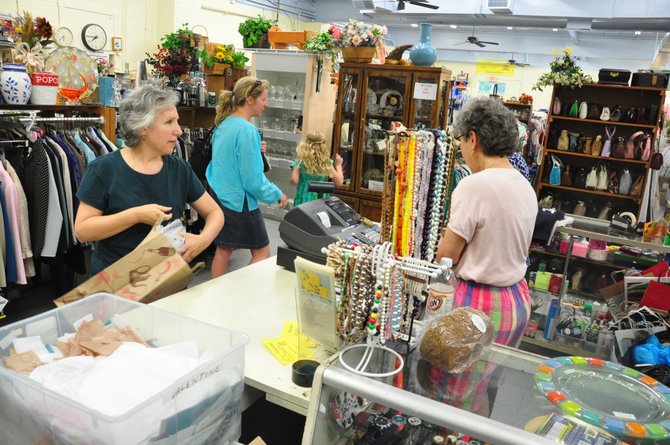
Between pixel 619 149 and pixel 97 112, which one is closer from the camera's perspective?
pixel 97 112

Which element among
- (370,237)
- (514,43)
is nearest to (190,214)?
(370,237)

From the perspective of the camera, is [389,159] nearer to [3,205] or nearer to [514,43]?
[3,205]

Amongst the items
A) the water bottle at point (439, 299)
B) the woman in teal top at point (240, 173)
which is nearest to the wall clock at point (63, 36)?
the woman in teal top at point (240, 173)

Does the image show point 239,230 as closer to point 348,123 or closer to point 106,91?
point 106,91

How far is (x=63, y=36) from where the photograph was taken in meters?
8.91

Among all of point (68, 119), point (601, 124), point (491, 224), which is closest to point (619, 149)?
point (601, 124)

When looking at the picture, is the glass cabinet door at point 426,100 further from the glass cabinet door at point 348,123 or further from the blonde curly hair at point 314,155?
the blonde curly hair at point 314,155

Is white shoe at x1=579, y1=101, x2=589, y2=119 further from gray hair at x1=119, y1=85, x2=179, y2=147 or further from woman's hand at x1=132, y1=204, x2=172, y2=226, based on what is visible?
woman's hand at x1=132, y1=204, x2=172, y2=226

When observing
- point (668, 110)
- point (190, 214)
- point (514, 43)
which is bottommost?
point (190, 214)

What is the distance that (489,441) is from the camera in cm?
97

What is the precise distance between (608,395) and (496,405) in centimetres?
26

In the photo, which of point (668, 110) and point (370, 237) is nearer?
point (370, 237)

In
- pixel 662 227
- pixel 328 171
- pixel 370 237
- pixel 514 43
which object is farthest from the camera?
pixel 514 43

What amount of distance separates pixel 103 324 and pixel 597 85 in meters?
6.29
